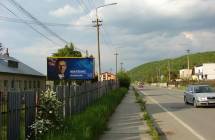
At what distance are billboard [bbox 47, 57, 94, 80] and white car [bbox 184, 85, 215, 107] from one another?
12.3 metres

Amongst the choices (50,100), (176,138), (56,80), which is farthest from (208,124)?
(56,80)

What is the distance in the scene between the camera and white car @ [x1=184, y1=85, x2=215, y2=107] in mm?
27828

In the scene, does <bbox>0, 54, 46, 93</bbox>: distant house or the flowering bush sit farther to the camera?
<bbox>0, 54, 46, 93</bbox>: distant house

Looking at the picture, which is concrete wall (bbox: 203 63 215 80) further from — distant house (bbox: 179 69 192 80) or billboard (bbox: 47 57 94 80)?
billboard (bbox: 47 57 94 80)

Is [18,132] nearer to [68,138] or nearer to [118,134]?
[68,138]

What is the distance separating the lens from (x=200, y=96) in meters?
28.1

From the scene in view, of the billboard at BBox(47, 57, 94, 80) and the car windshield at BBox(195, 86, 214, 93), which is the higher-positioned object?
the billboard at BBox(47, 57, 94, 80)

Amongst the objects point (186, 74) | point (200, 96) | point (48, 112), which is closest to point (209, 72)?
point (186, 74)

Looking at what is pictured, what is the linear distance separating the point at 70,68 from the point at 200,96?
16666 millimetres

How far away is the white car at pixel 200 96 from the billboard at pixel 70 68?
12325mm

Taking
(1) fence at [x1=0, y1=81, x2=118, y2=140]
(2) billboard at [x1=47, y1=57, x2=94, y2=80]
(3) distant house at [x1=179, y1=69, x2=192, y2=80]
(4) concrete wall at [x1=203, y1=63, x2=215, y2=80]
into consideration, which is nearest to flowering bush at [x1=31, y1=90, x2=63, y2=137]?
(1) fence at [x1=0, y1=81, x2=118, y2=140]

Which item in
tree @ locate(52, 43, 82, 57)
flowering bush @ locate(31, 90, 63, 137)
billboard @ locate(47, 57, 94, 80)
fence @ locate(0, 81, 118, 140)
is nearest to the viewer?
fence @ locate(0, 81, 118, 140)

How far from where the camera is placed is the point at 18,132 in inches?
403

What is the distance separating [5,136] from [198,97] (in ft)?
66.1
